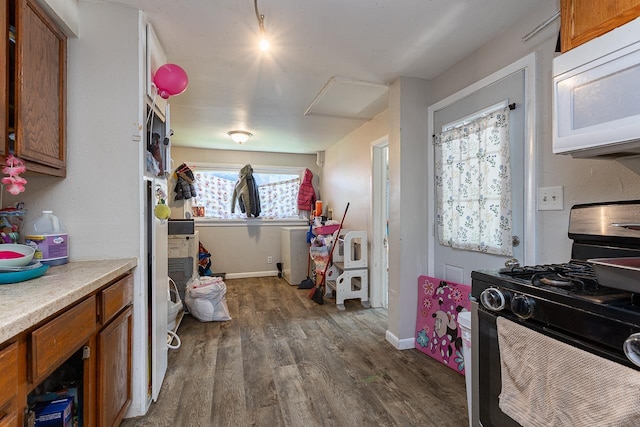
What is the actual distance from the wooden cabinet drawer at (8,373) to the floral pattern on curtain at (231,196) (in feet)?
14.6

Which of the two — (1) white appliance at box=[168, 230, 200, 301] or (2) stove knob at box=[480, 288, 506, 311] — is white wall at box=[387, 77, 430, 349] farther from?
(1) white appliance at box=[168, 230, 200, 301]

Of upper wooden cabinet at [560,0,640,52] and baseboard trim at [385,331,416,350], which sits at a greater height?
upper wooden cabinet at [560,0,640,52]

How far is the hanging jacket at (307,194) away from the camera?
542 centimetres

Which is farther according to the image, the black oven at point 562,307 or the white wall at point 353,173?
the white wall at point 353,173

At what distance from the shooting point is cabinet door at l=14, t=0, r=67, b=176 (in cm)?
122

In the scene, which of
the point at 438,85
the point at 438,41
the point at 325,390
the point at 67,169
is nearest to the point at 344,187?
the point at 438,85

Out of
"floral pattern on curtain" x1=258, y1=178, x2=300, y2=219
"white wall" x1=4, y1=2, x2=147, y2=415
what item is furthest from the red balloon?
"floral pattern on curtain" x1=258, y1=178, x2=300, y2=219

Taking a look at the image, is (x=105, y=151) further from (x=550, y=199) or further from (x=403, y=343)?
(x=403, y=343)

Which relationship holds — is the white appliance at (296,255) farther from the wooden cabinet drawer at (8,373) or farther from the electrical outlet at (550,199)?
the wooden cabinet drawer at (8,373)

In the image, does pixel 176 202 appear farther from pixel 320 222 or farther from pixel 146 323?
pixel 146 323

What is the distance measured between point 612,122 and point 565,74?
28 centimetres

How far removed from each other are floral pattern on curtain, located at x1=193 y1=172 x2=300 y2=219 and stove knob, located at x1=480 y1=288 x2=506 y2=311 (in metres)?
4.50

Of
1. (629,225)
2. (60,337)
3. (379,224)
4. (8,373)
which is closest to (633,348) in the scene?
(629,225)

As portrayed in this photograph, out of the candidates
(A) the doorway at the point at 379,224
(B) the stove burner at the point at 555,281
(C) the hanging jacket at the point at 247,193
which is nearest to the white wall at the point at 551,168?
(B) the stove burner at the point at 555,281
